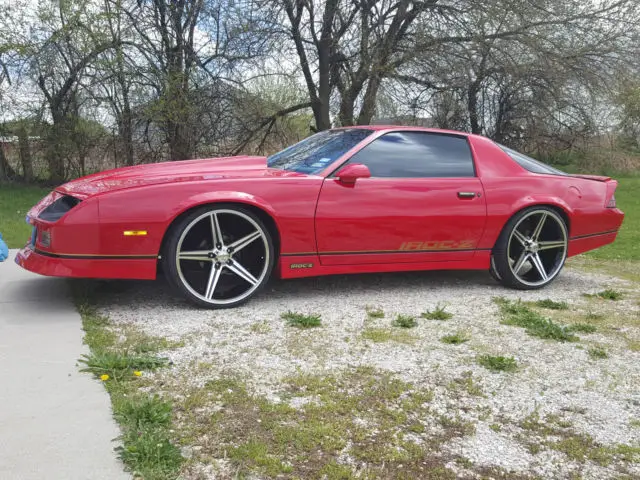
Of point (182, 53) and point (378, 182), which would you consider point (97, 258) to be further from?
point (182, 53)

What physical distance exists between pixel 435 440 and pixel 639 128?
2141cm

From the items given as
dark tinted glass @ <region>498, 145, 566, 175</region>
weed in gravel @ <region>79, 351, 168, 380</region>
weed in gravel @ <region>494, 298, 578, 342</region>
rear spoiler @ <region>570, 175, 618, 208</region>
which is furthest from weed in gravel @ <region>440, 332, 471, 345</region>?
rear spoiler @ <region>570, 175, 618, 208</region>

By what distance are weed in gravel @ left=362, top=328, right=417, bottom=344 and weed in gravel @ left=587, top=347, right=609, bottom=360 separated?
39.2 inches

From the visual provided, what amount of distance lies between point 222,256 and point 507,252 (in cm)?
236

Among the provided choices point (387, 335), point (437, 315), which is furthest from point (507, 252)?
point (387, 335)

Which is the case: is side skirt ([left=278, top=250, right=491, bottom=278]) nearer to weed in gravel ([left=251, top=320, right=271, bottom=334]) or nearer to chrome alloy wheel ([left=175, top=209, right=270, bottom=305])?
chrome alloy wheel ([left=175, top=209, right=270, bottom=305])

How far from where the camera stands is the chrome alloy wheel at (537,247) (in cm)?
474

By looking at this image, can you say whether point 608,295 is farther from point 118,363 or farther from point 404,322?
point 118,363

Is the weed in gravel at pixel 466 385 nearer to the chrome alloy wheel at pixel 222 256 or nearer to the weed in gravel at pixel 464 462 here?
the weed in gravel at pixel 464 462

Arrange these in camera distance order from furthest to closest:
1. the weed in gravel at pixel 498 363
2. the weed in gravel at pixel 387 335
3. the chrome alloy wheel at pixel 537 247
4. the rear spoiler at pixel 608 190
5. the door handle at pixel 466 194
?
the rear spoiler at pixel 608 190 → the chrome alloy wheel at pixel 537 247 → the door handle at pixel 466 194 → the weed in gravel at pixel 387 335 → the weed in gravel at pixel 498 363

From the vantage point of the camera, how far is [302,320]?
11.7ft

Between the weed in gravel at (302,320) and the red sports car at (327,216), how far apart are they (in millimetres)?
411

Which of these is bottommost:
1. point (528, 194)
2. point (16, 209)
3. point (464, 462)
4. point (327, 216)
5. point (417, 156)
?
point (464, 462)

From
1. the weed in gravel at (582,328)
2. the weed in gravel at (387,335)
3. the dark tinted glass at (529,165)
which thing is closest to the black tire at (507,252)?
the dark tinted glass at (529,165)
